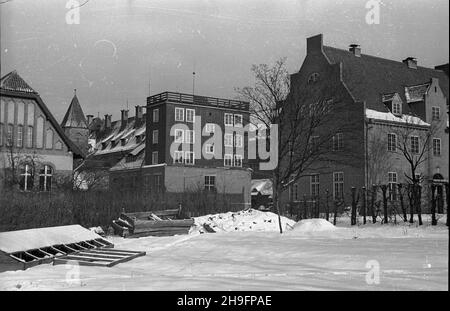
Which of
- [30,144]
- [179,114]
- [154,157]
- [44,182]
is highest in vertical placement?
[179,114]

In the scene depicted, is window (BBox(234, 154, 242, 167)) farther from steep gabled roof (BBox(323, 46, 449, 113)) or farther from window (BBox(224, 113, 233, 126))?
steep gabled roof (BBox(323, 46, 449, 113))

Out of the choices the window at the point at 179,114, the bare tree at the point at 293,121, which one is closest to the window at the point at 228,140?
the bare tree at the point at 293,121

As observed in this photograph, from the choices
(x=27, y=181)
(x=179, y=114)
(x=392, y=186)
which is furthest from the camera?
(x=179, y=114)

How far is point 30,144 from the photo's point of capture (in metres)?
17.5

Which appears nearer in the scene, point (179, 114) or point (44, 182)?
point (44, 182)

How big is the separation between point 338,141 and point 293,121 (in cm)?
252

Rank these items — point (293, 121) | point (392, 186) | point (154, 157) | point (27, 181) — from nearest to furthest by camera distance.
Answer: point (27, 181) < point (392, 186) < point (293, 121) < point (154, 157)

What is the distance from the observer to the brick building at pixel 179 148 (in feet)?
74.6

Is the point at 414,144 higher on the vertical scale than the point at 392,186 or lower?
higher

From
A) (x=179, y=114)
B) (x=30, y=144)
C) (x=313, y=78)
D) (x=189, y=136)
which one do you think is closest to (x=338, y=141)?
(x=313, y=78)

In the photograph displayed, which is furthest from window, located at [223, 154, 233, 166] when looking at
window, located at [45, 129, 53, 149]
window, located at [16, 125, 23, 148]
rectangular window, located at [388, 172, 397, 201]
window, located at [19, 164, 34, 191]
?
window, located at [16, 125, 23, 148]

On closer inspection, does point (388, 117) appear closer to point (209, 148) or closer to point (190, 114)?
point (209, 148)

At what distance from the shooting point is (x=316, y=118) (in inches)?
724
